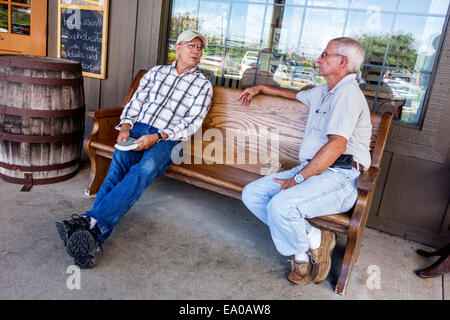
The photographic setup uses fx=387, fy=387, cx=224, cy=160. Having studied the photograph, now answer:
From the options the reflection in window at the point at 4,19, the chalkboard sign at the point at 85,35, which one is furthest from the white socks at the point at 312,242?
the reflection in window at the point at 4,19

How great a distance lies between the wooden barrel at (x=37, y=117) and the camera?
111 inches

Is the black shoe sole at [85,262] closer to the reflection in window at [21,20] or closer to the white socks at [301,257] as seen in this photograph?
the white socks at [301,257]

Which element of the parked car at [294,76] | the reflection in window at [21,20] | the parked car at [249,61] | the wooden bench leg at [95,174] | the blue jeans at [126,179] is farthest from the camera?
the reflection in window at [21,20]

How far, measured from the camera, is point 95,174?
3.04 metres

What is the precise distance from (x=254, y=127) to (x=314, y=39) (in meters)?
0.98

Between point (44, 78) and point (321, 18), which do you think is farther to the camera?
point (321, 18)

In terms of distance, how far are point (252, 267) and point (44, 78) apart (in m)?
2.00

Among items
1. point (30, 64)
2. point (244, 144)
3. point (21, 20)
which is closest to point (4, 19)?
point (21, 20)

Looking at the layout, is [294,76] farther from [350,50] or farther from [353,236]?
[353,236]

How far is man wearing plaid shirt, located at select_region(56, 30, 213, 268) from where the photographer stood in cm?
226

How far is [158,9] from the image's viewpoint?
360 centimetres
